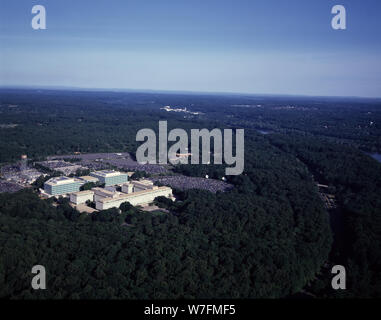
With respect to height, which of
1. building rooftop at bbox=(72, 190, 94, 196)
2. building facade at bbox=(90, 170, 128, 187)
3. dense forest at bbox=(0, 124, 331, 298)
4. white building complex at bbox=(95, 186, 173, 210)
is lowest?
dense forest at bbox=(0, 124, 331, 298)

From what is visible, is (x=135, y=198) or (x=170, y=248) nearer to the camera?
(x=170, y=248)

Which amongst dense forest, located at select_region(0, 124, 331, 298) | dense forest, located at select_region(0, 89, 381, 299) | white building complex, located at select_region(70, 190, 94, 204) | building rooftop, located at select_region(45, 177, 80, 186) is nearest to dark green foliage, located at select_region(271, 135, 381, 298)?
dense forest, located at select_region(0, 89, 381, 299)

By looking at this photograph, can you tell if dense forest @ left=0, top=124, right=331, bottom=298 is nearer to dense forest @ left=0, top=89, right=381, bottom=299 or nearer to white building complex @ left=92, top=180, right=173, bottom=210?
dense forest @ left=0, top=89, right=381, bottom=299

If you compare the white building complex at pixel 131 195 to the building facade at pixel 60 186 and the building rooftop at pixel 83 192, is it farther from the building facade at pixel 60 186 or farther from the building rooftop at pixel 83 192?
the building facade at pixel 60 186

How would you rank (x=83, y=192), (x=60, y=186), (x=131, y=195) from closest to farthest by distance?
(x=131, y=195) < (x=83, y=192) < (x=60, y=186)

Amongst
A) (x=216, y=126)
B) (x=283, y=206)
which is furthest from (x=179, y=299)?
(x=216, y=126)

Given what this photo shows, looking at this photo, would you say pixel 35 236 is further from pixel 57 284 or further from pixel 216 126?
pixel 216 126

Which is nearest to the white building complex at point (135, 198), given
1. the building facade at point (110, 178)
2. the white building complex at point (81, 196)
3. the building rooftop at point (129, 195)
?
the building rooftop at point (129, 195)

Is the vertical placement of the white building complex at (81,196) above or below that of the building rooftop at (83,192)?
below

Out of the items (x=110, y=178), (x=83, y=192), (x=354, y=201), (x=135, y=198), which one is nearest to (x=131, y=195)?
(x=135, y=198)

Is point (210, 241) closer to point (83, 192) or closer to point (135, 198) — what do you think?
point (135, 198)

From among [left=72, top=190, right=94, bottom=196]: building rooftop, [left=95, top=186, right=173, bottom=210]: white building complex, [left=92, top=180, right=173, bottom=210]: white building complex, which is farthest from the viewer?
[left=72, top=190, right=94, bottom=196]: building rooftop
